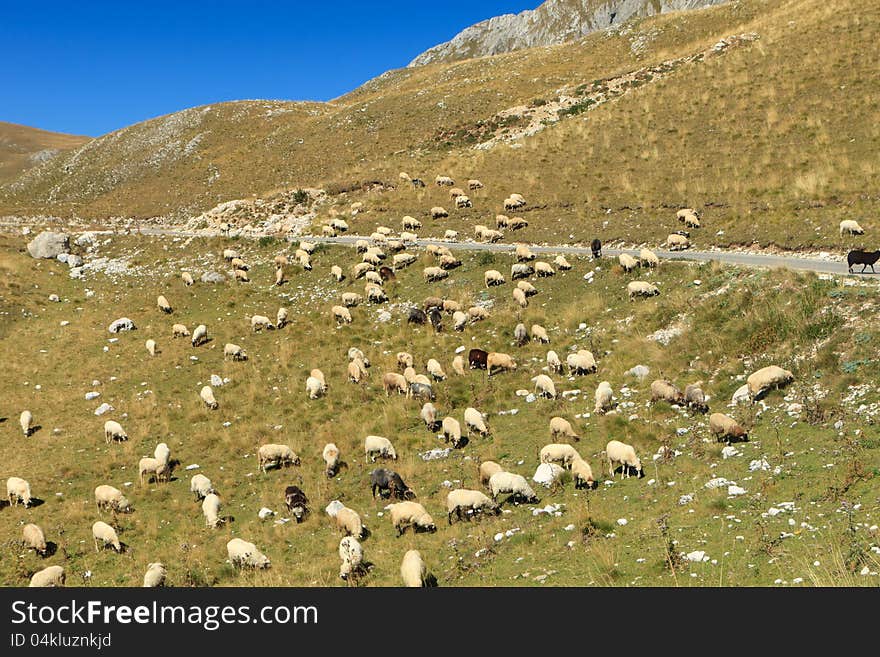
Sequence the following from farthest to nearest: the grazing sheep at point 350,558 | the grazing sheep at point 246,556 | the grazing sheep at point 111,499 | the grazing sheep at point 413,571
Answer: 1. the grazing sheep at point 111,499
2. the grazing sheep at point 246,556
3. the grazing sheep at point 350,558
4. the grazing sheep at point 413,571

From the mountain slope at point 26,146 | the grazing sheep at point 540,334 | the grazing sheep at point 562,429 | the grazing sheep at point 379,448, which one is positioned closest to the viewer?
the grazing sheep at point 562,429

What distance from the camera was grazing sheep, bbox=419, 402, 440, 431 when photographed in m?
20.7

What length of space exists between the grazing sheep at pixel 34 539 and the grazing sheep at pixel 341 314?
17279mm

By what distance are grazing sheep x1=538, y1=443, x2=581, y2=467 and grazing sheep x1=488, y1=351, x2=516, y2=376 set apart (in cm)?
722

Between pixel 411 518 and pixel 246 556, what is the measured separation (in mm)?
4118

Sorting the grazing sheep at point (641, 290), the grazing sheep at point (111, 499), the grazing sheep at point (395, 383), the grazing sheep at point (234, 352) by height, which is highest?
the grazing sheep at point (234, 352)

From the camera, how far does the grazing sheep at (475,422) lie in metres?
19.6

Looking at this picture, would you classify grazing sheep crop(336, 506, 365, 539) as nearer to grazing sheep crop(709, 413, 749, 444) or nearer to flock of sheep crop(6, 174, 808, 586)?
flock of sheep crop(6, 174, 808, 586)

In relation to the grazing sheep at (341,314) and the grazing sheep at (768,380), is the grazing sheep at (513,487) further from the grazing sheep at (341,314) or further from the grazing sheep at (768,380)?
the grazing sheep at (341,314)

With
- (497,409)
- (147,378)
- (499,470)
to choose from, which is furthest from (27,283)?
(499,470)

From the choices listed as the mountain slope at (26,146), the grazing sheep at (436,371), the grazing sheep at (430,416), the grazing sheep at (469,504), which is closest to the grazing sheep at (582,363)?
the grazing sheep at (436,371)

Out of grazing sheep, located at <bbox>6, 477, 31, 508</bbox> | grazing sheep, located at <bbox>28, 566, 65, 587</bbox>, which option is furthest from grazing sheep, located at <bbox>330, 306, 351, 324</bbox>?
grazing sheep, located at <bbox>28, 566, 65, 587</bbox>

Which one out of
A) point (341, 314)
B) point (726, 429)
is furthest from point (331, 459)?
point (341, 314)

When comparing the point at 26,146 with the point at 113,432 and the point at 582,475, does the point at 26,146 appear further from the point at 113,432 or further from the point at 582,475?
the point at 582,475
